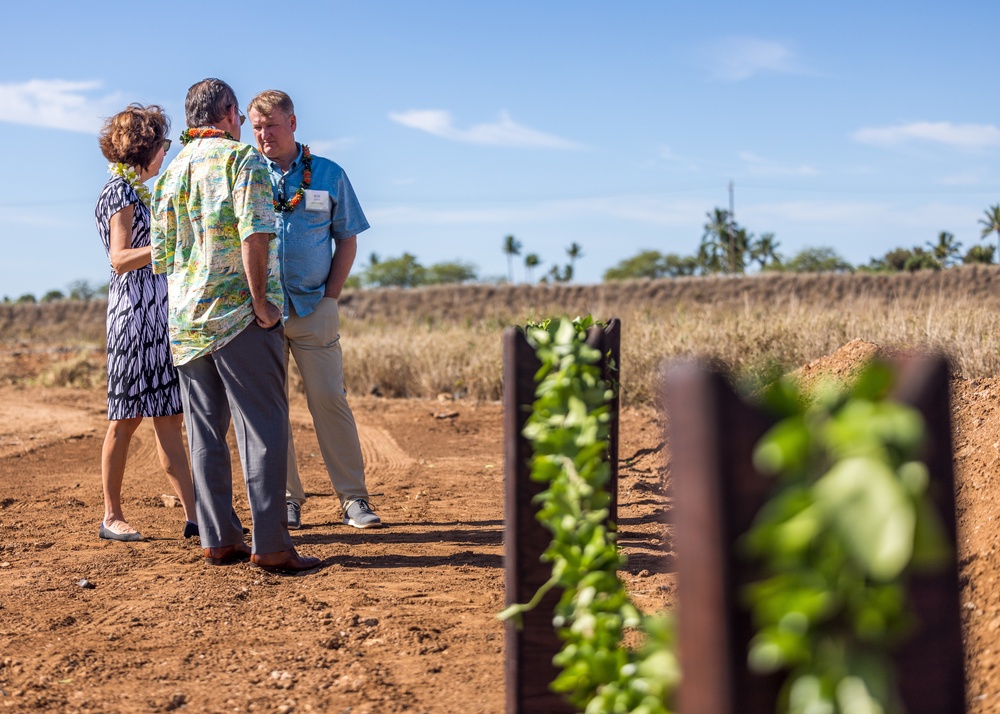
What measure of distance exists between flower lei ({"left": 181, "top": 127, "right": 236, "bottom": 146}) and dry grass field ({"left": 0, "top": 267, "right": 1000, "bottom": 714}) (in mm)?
1822

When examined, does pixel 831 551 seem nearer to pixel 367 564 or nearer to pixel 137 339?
pixel 367 564

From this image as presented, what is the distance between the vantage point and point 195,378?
4.00 metres

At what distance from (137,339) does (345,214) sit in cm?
119

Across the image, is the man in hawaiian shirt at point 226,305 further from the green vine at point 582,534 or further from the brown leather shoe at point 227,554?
the green vine at point 582,534

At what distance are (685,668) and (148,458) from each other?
7093 mm

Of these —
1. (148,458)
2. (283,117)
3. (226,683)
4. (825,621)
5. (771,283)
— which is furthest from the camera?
(771,283)

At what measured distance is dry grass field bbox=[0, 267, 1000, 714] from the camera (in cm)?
284

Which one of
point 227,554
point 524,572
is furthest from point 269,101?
point 524,572

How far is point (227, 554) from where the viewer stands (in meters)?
4.12

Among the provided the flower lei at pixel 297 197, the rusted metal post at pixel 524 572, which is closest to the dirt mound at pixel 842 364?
the flower lei at pixel 297 197

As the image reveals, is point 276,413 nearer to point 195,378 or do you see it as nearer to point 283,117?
point 195,378

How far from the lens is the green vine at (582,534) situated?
1808 millimetres

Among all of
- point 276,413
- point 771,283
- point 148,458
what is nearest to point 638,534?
point 276,413

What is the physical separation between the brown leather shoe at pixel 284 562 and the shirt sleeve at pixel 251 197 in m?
1.31
